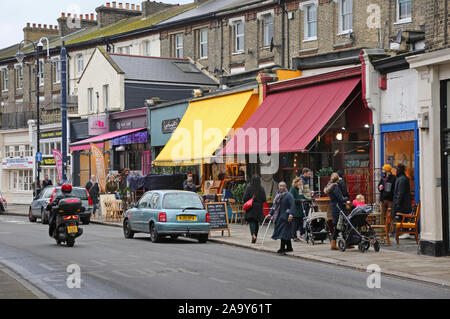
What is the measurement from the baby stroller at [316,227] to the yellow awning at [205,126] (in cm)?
933

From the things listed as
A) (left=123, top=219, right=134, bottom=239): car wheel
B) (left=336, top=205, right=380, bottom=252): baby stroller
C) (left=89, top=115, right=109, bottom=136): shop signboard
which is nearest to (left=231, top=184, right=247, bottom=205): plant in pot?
(left=123, top=219, right=134, bottom=239): car wheel

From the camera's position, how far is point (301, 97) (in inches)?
1028

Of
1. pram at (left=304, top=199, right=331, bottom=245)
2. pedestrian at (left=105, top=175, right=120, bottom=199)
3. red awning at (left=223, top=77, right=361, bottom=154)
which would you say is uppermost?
red awning at (left=223, top=77, right=361, bottom=154)

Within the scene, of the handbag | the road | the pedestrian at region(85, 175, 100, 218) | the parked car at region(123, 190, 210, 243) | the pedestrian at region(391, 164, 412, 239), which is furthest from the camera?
the pedestrian at region(85, 175, 100, 218)

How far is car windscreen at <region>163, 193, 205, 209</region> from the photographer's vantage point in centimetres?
2075

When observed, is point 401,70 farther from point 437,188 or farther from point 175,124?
point 175,124

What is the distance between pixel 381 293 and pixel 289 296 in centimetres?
153

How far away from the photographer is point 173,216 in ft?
66.9

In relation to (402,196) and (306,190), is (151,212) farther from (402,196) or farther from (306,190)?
(402,196)

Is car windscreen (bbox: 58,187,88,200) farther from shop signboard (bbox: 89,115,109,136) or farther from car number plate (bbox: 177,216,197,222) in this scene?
shop signboard (bbox: 89,115,109,136)

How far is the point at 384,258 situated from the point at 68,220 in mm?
7995

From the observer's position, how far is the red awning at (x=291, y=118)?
2359cm

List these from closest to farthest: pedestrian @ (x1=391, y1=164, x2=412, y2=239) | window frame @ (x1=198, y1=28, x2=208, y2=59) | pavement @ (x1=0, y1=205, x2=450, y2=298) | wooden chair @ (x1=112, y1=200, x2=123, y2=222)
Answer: pavement @ (x1=0, y1=205, x2=450, y2=298)
pedestrian @ (x1=391, y1=164, x2=412, y2=239)
wooden chair @ (x1=112, y1=200, x2=123, y2=222)
window frame @ (x1=198, y1=28, x2=208, y2=59)
